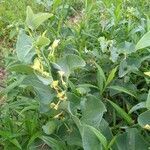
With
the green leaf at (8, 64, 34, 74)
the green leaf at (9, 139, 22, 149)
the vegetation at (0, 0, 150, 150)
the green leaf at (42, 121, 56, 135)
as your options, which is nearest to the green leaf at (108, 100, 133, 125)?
the vegetation at (0, 0, 150, 150)

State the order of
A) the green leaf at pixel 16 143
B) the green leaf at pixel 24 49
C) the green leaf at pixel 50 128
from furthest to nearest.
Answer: the green leaf at pixel 16 143 → the green leaf at pixel 50 128 → the green leaf at pixel 24 49

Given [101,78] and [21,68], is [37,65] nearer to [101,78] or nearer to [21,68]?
[21,68]

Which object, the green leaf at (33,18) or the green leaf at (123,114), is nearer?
the green leaf at (33,18)

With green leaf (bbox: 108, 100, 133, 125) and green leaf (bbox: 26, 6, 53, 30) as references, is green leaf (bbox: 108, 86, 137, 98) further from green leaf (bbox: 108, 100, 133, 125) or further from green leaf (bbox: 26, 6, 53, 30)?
green leaf (bbox: 26, 6, 53, 30)

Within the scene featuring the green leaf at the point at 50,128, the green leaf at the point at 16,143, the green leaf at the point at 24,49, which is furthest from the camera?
the green leaf at the point at 16,143

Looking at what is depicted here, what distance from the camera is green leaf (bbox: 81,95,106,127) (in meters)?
1.37

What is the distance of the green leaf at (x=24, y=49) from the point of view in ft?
4.32

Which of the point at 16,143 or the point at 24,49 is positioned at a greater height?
the point at 24,49

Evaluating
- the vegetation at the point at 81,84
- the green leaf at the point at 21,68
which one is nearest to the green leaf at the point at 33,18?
the vegetation at the point at 81,84

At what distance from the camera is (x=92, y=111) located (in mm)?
1387

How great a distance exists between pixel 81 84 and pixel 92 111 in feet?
0.93

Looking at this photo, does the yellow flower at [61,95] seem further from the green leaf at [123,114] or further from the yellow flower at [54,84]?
the green leaf at [123,114]

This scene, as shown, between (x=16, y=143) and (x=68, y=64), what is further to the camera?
(x=16, y=143)

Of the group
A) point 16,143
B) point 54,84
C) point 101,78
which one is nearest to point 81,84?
point 101,78
